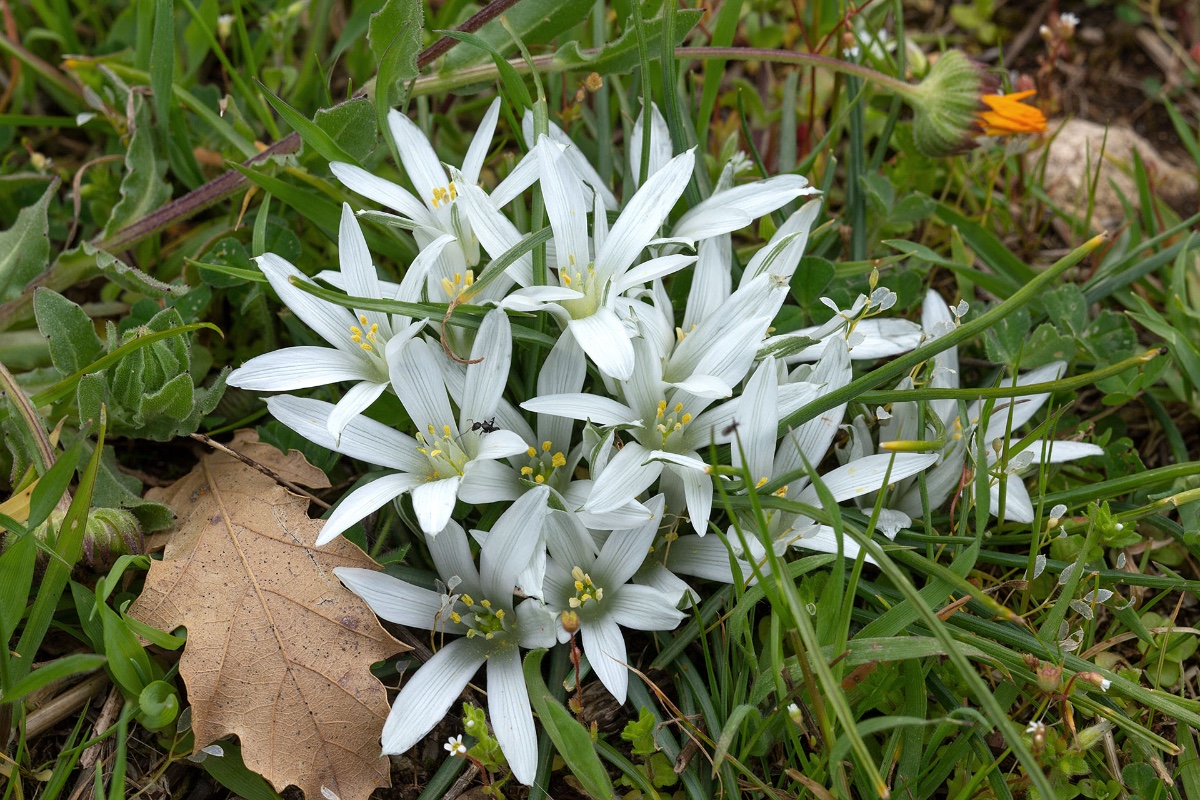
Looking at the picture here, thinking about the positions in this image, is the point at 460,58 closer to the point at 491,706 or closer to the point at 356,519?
the point at 356,519

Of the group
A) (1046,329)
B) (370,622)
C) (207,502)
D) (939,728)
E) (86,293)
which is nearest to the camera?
(939,728)

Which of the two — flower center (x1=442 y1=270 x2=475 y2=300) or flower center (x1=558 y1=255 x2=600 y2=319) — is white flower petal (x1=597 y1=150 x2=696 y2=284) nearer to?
flower center (x1=558 y1=255 x2=600 y2=319)

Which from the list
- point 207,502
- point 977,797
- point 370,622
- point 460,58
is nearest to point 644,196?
point 460,58

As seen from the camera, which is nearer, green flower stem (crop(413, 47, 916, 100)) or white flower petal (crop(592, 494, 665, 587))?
white flower petal (crop(592, 494, 665, 587))

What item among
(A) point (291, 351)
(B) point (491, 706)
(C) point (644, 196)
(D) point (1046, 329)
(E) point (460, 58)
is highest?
(E) point (460, 58)

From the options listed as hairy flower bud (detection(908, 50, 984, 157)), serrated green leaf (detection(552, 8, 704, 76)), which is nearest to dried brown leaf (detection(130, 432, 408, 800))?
serrated green leaf (detection(552, 8, 704, 76))

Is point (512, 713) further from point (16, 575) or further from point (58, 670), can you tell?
point (16, 575)

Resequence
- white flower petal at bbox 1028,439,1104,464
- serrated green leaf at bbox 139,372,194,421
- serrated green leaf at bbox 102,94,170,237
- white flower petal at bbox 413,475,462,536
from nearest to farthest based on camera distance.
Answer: white flower petal at bbox 413,475,462,536
serrated green leaf at bbox 139,372,194,421
white flower petal at bbox 1028,439,1104,464
serrated green leaf at bbox 102,94,170,237
